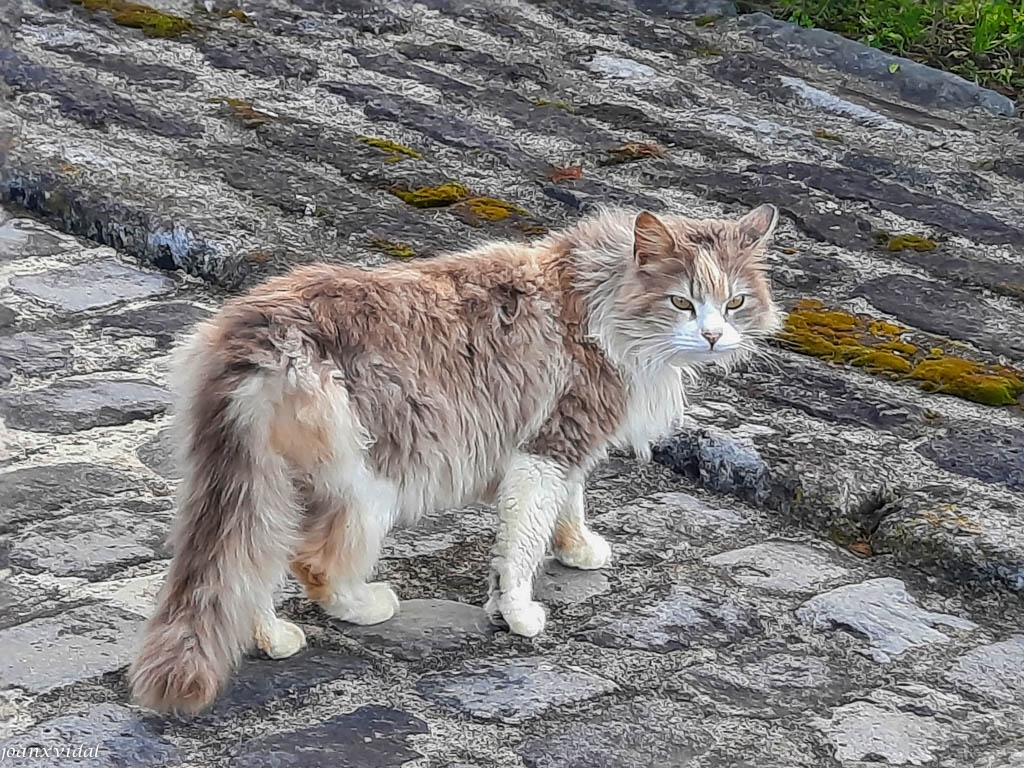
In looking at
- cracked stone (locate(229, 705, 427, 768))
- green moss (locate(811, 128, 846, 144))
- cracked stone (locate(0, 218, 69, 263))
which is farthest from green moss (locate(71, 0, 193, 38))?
cracked stone (locate(229, 705, 427, 768))

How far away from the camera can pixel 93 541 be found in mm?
3309

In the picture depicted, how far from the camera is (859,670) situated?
3.06 m

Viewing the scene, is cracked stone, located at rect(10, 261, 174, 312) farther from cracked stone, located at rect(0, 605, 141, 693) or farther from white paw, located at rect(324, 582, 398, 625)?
white paw, located at rect(324, 582, 398, 625)

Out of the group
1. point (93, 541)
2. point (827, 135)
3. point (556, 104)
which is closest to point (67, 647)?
point (93, 541)

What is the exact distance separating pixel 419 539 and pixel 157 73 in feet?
9.81

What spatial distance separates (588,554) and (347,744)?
35.2 inches

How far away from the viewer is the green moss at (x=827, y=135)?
5695mm

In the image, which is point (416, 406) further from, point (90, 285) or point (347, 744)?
point (90, 285)

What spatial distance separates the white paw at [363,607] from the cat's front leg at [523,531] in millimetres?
226

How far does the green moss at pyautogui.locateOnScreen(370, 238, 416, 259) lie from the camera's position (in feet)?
15.3

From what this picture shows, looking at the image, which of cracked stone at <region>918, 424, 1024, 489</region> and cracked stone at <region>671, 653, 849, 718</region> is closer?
cracked stone at <region>671, 653, 849, 718</region>

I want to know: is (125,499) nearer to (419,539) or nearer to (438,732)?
(419,539)

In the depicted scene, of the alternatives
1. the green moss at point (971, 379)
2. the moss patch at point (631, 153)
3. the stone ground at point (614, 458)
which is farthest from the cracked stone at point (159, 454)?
the moss patch at point (631, 153)

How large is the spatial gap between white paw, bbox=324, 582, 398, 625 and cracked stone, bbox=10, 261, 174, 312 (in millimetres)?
1729
